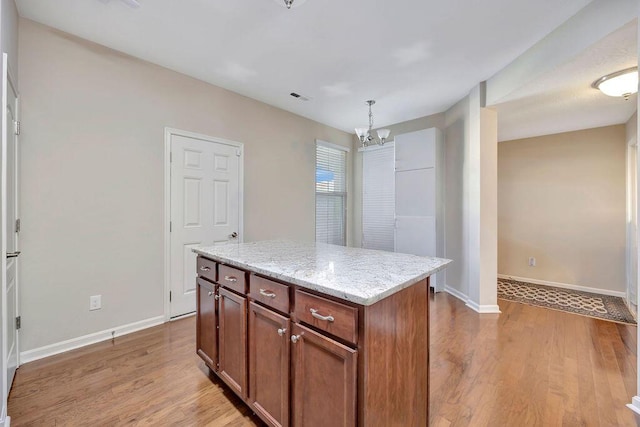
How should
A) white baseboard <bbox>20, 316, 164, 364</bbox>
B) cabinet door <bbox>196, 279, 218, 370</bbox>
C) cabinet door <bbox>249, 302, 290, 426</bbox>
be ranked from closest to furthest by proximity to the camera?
cabinet door <bbox>249, 302, 290, 426</bbox>, cabinet door <bbox>196, 279, 218, 370</bbox>, white baseboard <bbox>20, 316, 164, 364</bbox>

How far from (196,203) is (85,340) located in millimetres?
1581

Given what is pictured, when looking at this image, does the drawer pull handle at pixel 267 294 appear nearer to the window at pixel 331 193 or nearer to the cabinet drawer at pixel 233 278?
the cabinet drawer at pixel 233 278

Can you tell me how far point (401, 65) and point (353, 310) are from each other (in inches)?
106

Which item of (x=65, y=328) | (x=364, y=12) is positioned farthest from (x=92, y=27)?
(x=65, y=328)

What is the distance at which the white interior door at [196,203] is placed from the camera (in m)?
3.05

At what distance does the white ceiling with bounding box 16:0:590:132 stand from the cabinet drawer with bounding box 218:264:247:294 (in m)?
1.88

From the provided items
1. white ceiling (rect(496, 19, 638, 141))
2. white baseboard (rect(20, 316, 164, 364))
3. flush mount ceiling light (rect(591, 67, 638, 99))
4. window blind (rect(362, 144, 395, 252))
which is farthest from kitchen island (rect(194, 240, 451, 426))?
window blind (rect(362, 144, 395, 252))

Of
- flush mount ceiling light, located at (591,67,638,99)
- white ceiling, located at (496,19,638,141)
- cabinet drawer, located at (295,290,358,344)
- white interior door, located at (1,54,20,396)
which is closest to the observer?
cabinet drawer, located at (295,290,358,344)

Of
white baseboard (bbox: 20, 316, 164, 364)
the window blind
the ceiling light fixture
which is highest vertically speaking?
the ceiling light fixture

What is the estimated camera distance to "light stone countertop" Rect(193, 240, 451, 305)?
111 centimetres

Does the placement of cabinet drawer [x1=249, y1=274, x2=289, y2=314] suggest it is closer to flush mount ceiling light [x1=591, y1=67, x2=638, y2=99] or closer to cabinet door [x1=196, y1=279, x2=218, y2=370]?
cabinet door [x1=196, y1=279, x2=218, y2=370]

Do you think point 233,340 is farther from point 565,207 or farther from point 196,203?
point 565,207

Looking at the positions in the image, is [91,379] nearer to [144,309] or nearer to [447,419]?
[144,309]

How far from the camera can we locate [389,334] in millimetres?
1183
